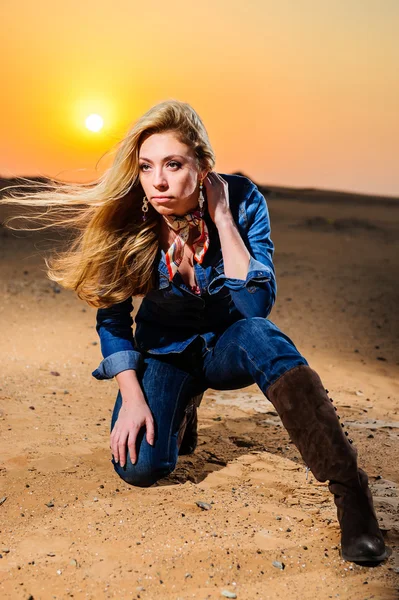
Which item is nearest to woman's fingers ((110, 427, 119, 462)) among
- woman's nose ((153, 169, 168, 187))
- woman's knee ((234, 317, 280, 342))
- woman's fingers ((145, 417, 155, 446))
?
woman's fingers ((145, 417, 155, 446))

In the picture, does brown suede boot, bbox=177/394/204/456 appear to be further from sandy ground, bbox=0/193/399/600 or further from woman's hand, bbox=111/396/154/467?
woman's hand, bbox=111/396/154/467

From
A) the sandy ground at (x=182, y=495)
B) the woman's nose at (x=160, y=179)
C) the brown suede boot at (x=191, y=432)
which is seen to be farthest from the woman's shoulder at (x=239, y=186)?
the sandy ground at (x=182, y=495)

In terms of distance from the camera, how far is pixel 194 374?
2.84 metres

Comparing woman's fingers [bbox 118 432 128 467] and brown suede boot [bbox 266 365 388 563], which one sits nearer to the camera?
brown suede boot [bbox 266 365 388 563]

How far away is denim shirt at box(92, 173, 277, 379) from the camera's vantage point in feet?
8.55

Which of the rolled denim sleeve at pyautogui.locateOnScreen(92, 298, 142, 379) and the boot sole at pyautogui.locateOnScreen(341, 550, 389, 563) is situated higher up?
the rolled denim sleeve at pyautogui.locateOnScreen(92, 298, 142, 379)

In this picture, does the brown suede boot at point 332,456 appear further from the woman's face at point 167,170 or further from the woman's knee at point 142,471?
the woman's face at point 167,170

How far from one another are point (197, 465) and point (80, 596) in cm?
101

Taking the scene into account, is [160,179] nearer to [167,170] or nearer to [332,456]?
[167,170]

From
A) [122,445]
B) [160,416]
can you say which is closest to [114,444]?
[122,445]

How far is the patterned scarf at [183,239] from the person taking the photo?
2.63 meters

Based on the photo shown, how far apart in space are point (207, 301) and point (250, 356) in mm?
412

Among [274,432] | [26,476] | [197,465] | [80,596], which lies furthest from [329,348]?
[80,596]

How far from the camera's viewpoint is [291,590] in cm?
214
